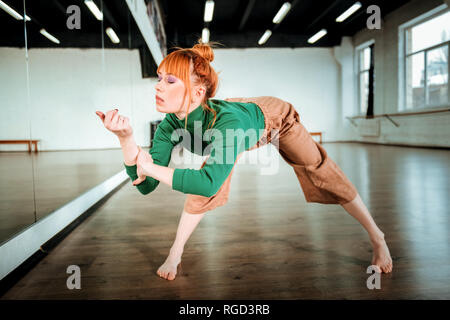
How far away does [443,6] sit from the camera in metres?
6.77

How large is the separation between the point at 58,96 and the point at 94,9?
1086 millimetres

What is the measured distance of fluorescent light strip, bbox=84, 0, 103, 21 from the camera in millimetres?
2309

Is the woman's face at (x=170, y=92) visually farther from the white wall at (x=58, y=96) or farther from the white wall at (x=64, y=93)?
the white wall at (x=58, y=96)

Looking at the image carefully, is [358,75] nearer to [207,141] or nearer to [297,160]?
[297,160]

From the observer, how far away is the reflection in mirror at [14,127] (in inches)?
45.6

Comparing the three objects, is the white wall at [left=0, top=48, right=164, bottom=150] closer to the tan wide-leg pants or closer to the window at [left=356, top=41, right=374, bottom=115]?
the tan wide-leg pants

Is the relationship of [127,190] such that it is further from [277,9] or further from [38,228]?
[277,9]

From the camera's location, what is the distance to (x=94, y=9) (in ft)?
8.05

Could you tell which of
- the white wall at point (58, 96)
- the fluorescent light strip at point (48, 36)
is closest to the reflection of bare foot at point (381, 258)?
the white wall at point (58, 96)

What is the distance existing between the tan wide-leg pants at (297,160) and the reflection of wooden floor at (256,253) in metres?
0.25
